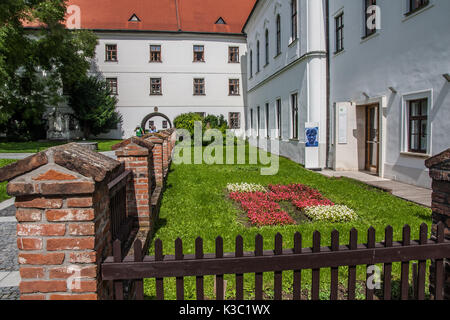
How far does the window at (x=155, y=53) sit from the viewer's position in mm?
31594

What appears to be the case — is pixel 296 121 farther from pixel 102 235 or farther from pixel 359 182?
pixel 102 235

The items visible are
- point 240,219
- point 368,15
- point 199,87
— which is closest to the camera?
point 240,219

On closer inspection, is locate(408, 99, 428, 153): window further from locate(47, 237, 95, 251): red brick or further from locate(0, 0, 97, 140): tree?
locate(0, 0, 97, 140): tree

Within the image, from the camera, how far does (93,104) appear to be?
29500 millimetres

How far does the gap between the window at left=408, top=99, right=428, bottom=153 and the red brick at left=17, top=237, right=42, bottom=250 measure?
370 inches

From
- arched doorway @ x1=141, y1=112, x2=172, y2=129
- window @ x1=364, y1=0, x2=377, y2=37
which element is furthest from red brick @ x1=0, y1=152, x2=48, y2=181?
arched doorway @ x1=141, y1=112, x2=172, y2=129

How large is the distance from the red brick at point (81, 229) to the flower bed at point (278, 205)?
175 inches

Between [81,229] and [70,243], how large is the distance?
10 centimetres

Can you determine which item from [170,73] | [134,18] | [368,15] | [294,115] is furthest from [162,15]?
[368,15]

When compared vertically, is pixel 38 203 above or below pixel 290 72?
below

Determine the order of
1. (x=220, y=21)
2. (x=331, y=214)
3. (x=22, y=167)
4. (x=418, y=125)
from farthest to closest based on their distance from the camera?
(x=220, y=21)
(x=418, y=125)
(x=331, y=214)
(x=22, y=167)

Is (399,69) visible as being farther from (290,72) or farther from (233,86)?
(233,86)

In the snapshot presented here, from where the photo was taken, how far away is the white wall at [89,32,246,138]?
31.2 m

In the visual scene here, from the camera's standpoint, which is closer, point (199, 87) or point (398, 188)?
point (398, 188)
